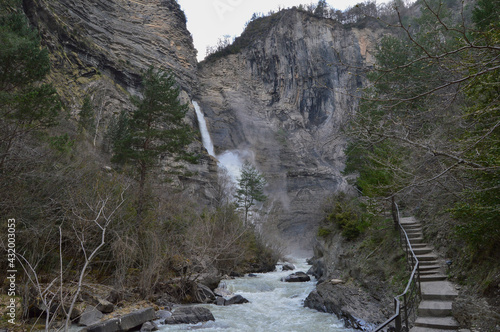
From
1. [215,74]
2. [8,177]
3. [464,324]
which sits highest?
[215,74]

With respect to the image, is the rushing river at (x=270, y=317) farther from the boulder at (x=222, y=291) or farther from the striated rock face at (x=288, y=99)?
the striated rock face at (x=288, y=99)

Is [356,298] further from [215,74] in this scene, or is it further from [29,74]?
[215,74]

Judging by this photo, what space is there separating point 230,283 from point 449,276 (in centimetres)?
1269

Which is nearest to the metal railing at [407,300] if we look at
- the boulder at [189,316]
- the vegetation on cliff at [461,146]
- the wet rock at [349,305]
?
the wet rock at [349,305]

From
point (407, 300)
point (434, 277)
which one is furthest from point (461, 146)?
point (407, 300)

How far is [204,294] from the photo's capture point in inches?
531

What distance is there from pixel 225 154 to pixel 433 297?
168 feet

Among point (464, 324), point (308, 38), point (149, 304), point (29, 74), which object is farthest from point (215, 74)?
point (464, 324)

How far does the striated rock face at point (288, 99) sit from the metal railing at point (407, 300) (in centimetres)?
4472

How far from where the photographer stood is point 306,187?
56.0 m

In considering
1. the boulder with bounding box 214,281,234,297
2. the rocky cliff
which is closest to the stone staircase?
the boulder with bounding box 214,281,234,297

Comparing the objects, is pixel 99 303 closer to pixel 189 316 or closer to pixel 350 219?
pixel 189 316

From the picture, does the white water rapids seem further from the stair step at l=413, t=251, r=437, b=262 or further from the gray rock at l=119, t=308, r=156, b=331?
the stair step at l=413, t=251, r=437, b=262

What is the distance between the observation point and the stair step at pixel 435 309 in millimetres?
6043
